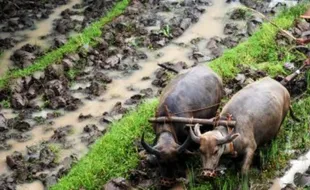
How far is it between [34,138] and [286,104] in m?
4.11

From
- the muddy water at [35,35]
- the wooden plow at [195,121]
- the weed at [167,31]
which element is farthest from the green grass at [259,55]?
the muddy water at [35,35]

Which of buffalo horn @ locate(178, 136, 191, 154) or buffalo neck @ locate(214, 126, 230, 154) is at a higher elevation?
buffalo neck @ locate(214, 126, 230, 154)

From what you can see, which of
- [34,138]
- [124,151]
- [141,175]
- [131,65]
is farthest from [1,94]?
[141,175]

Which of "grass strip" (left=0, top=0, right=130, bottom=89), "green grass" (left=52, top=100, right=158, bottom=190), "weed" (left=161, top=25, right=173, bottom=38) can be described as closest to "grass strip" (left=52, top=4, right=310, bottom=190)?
"green grass" (left=52, top=100, right=158, bottom=190)

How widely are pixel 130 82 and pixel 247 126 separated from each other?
4021 millimetres

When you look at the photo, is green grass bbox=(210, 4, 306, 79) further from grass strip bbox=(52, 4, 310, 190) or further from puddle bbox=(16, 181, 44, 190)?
puddle bbox=(16, 181, 44, 190)

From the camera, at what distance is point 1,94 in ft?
35.1

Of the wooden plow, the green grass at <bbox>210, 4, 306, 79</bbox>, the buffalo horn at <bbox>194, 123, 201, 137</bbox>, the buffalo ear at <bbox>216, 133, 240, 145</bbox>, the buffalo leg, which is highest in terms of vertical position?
the buffalo ear at <bbox>216, 133, 240, 145</bbox>

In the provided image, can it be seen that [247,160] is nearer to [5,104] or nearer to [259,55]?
[259,55]

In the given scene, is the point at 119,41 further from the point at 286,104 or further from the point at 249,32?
the point at 286,104

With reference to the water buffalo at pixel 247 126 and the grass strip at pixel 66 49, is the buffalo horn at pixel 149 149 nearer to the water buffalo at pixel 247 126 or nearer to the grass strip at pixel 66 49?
the water buffalo at pixel 247 126

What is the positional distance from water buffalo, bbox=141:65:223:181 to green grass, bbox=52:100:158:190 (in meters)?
0.78

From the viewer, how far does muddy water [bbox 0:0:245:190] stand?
30.8 feet

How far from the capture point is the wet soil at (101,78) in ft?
29.0
